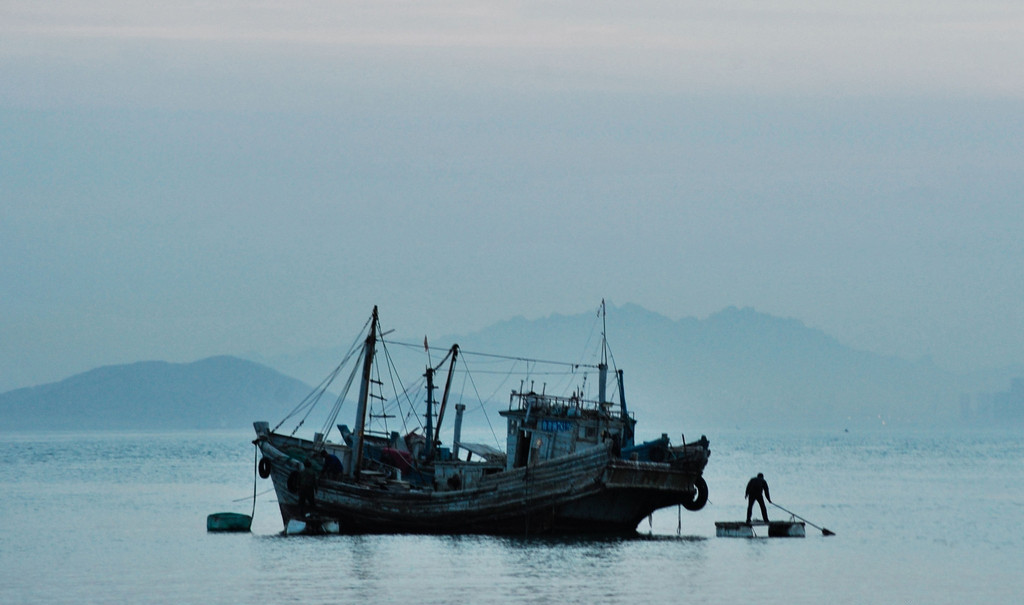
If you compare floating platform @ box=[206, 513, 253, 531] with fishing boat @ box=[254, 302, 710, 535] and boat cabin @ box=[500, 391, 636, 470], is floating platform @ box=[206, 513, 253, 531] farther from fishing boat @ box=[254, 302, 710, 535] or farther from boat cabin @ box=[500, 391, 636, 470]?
boat cabin @ box=[500, 391, 636, 470]

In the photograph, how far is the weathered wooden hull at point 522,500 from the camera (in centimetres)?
4206

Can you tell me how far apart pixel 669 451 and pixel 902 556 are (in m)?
8.74

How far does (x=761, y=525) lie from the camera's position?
1756 inches

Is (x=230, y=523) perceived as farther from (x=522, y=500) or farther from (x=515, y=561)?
(x=515, y=561)

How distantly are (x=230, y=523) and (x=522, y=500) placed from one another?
32.8ft

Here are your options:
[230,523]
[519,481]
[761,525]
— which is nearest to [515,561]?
[519,481]

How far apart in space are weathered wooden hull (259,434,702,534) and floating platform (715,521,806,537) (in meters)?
1.82

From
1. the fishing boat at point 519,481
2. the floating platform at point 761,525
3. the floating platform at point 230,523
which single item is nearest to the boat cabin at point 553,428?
the fishing boat at point 519,481

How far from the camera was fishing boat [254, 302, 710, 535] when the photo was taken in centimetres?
4238

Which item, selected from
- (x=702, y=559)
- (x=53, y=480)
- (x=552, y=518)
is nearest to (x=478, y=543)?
(x=552, y=518)

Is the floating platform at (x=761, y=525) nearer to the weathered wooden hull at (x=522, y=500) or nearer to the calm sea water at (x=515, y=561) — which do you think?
the calm sea water at (x=515, y=561)

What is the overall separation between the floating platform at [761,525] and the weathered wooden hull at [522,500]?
71.8 inches

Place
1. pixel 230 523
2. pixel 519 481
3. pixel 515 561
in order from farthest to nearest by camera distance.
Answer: pixel 230 523 → pixel 519 481 → pixel 515 561

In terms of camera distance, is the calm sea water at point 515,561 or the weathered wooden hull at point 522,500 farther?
the weathered wooden hull at point 522,500
